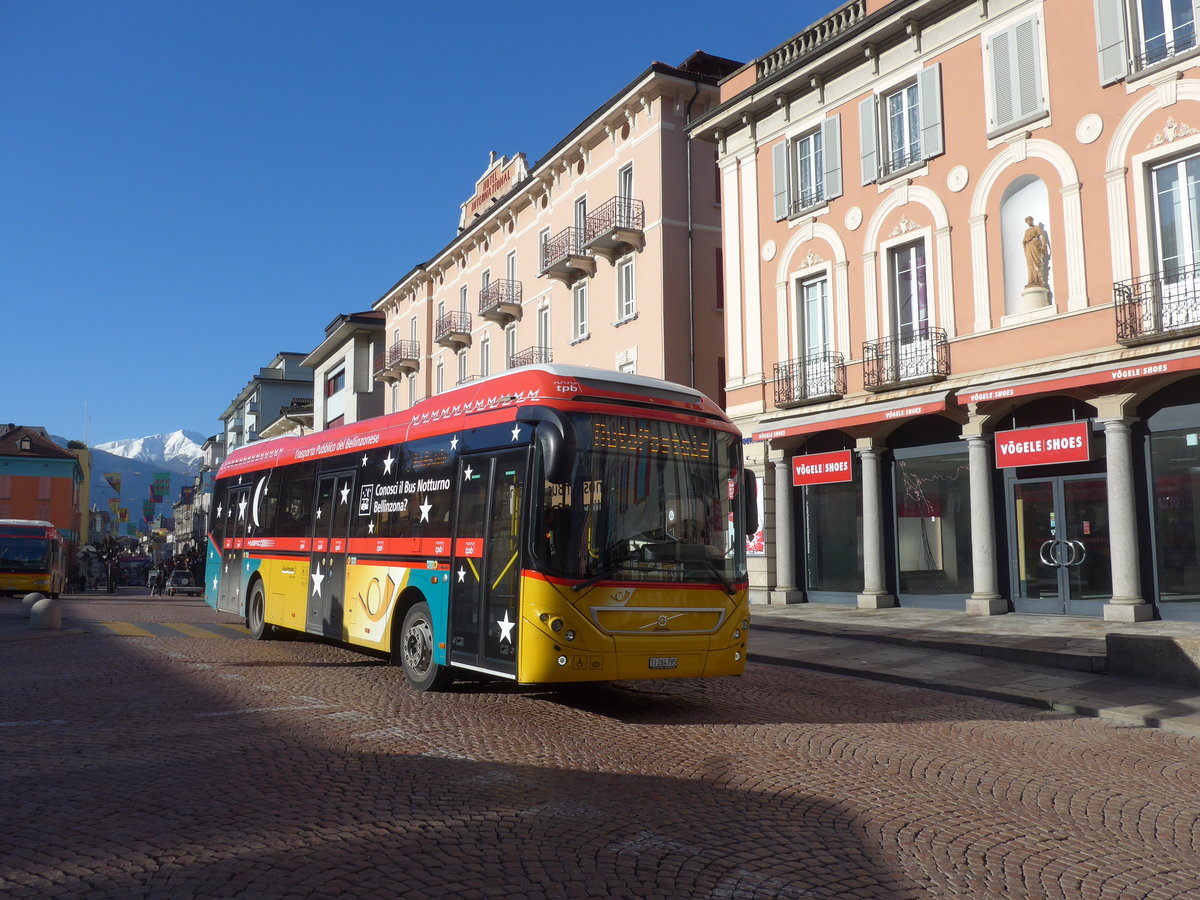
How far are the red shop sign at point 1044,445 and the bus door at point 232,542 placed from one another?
12835 millimetres

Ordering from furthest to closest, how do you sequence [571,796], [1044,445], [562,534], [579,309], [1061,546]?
[579,309] < [1061,546] < [1044,445] < [562,534] < [571,796]

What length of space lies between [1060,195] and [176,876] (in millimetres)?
17067

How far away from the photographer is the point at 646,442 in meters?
8.62

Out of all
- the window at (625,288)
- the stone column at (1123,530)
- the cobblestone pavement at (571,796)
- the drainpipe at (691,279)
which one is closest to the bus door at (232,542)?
the cobblestone pavement at (571,796)

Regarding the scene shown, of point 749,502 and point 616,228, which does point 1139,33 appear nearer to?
point 749,502

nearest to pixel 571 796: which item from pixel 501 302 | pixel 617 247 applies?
pixel 617 247

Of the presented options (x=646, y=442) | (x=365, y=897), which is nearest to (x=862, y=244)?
(x=646, y=442)

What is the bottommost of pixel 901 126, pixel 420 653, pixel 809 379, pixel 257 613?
pixel 420 653

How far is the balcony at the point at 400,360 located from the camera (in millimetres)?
44844

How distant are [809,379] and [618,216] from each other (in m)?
9.52

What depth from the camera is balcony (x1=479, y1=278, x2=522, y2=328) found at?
35.7 meters

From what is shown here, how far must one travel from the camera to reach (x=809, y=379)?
21797 millimetres

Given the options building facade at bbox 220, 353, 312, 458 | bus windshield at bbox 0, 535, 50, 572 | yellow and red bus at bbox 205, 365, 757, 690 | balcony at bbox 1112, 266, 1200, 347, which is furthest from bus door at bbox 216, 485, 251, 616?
building facade at bbox 220, 353, 312, 458

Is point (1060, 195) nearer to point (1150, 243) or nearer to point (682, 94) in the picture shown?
point (1150, 243)
